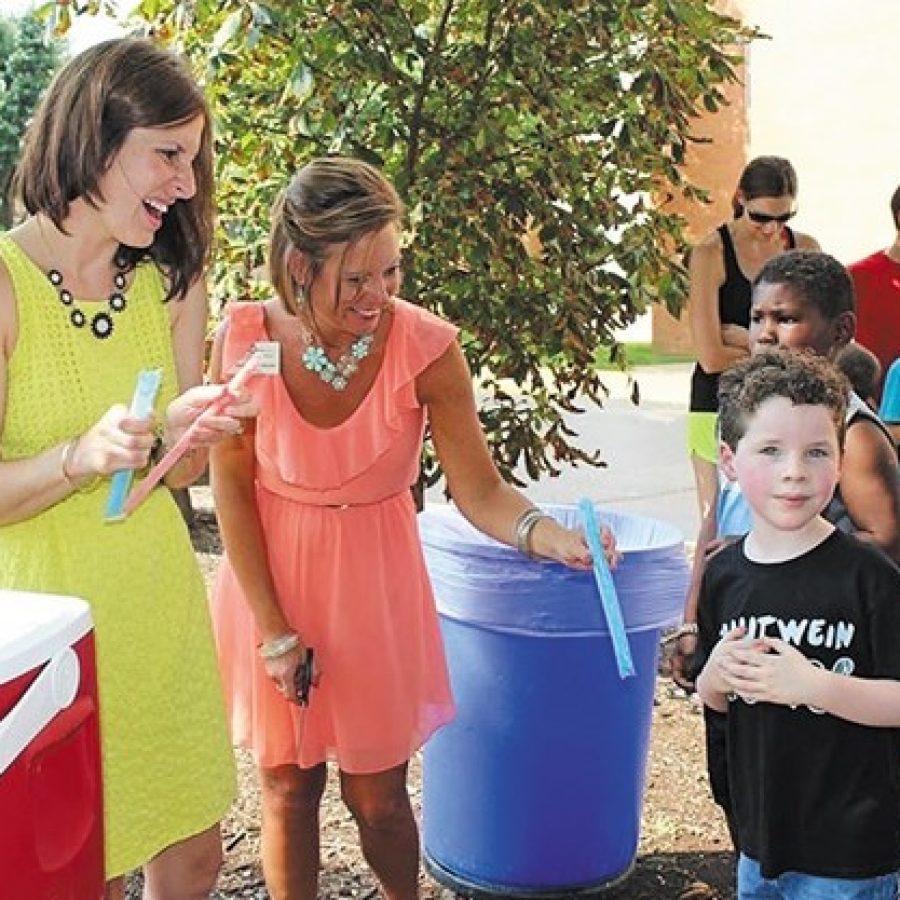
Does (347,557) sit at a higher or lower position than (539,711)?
higher

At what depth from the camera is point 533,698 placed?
2760mm

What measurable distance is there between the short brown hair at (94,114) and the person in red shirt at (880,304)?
2688mm

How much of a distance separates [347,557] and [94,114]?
0.86 metres

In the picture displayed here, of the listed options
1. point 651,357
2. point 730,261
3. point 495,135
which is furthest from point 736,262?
point 651,357

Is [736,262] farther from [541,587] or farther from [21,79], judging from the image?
[21,79]

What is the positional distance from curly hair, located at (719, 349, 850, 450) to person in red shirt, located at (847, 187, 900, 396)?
2.23m

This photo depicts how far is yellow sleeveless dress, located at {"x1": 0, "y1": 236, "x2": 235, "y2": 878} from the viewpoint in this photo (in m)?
1.98

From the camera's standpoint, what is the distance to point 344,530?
2.47 meters

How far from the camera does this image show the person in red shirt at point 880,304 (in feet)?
14.0

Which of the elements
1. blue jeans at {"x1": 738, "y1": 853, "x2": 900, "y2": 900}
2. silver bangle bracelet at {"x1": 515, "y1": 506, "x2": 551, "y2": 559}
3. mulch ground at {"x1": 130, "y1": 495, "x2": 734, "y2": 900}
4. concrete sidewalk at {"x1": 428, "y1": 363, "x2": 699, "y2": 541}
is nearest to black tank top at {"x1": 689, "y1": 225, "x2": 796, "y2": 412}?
mulch ground at {"x1": 130, "y1": 495, "x2": 734, "y2": 900}

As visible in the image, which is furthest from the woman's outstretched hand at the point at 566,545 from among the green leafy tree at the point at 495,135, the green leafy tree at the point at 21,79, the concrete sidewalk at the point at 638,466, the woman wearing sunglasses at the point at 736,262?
the green leafy tree at the point at 21,79

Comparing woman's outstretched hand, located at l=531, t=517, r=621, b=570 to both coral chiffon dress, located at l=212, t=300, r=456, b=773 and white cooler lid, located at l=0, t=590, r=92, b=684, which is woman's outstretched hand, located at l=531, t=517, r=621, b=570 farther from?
white cooler lid, located at l=0, t=590, r=92, b=684

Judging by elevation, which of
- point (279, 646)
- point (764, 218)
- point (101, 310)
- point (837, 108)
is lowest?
point (279, 646)

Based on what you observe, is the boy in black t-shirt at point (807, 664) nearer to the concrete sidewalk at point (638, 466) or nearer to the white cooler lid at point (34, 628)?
the white cooler lid at point (34, 628)
